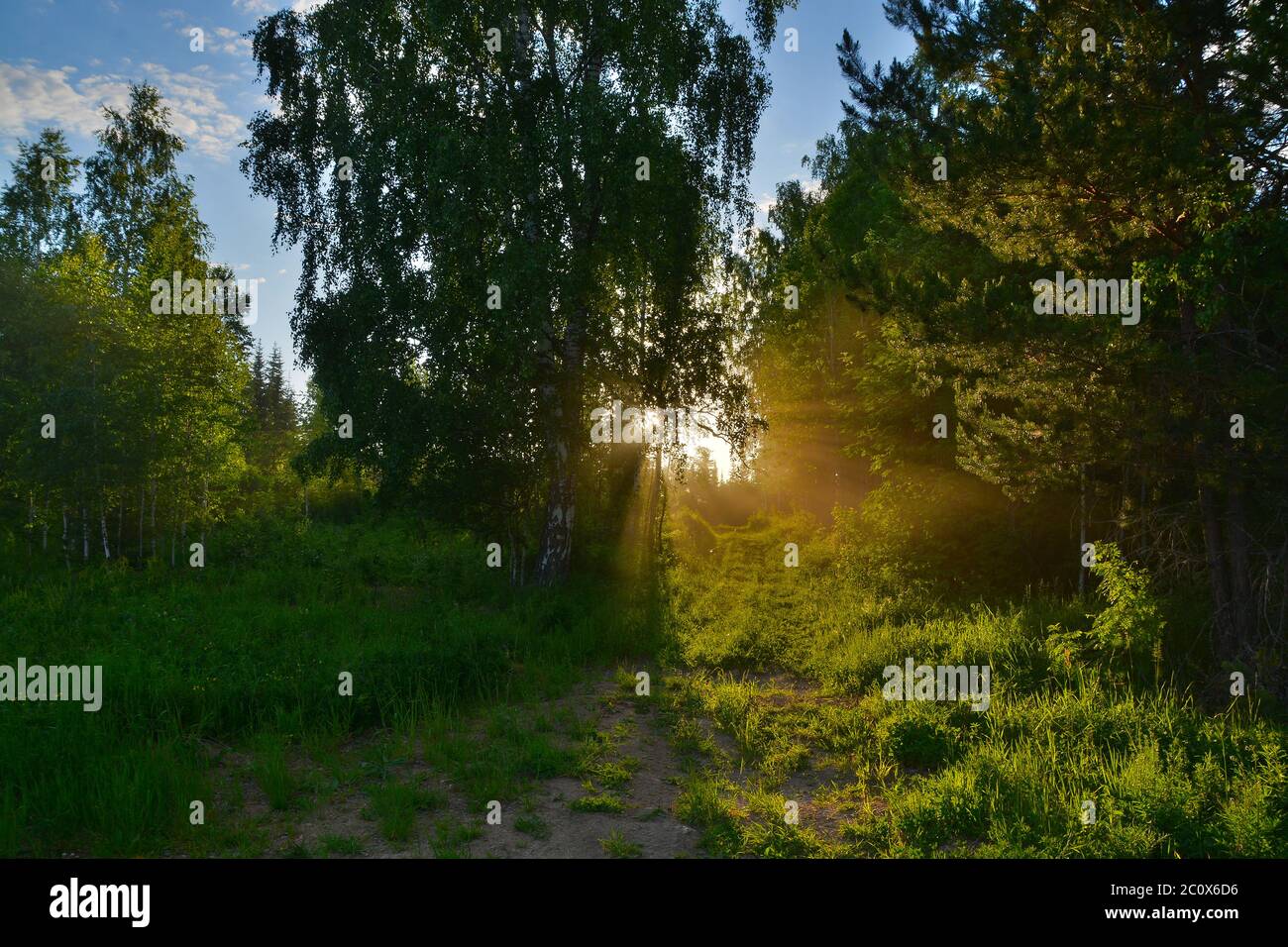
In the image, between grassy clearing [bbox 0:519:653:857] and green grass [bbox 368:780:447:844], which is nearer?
green grass [bbox 368:780:447:844]

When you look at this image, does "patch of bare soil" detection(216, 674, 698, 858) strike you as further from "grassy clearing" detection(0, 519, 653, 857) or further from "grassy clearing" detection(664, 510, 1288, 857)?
"grassy clearing" detection(664, 510, 1288, 857)

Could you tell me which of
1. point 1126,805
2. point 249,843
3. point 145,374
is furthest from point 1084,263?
point 145,374

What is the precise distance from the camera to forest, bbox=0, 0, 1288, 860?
17.6 ft

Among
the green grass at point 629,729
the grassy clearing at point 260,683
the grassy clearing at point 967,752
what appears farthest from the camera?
the grassy clearing at point 260,683

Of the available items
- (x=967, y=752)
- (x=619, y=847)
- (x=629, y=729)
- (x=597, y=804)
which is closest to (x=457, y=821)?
(x=597, y=804)

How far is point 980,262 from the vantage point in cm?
1062

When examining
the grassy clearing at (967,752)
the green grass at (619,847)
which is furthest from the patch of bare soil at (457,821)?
the grassy clearing at (967,752)

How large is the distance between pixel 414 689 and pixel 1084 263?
30.6 ft

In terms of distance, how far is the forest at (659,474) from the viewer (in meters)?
5.36

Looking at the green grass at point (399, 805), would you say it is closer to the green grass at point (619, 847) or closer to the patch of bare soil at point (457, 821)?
the patch of bare soil at point (457, 821)

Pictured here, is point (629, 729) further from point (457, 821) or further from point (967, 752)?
point (967, 752)

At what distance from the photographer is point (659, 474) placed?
20000 mm

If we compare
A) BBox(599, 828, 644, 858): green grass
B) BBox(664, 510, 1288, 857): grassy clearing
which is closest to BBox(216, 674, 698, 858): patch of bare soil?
BBox(599, 828, 644, 858): green grass
